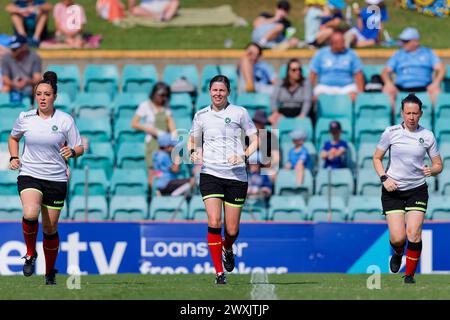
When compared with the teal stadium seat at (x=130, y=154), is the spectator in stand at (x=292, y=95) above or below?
above

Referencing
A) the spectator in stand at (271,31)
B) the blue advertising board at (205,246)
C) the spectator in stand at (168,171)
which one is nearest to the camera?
the blue advertising board at (205,246)

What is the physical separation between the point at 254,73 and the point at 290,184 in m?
2.74

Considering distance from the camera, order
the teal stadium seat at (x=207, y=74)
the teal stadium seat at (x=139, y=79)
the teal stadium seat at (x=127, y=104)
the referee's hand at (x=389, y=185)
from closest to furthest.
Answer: the referee's hand at (x=389, y=185)
the teal stadium seat at (x=127, y=104)
the teal stadium seat at (x=207, y=74)
the teal stadium seat at (x=139, y=79)

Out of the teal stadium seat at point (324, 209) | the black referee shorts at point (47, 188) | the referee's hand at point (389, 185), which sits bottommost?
the black referee shorts at point (47, 188)

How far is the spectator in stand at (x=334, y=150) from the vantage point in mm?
20344

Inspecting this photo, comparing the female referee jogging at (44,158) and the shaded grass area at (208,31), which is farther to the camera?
the shaded grass area at (208,31)

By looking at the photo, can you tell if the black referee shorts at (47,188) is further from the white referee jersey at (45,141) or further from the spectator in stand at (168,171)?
the spectator in stand at (168,171)

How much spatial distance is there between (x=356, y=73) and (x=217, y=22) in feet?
17.5

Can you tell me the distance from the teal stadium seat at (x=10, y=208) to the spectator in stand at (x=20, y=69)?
259 cm

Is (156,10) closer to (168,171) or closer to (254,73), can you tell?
(254,73)

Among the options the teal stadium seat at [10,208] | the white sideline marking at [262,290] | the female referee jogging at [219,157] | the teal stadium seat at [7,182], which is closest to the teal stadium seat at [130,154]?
the teal stadium seat at [7,182]

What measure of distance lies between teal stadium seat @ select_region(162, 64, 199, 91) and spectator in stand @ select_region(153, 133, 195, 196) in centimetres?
214

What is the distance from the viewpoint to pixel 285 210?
19.8m
